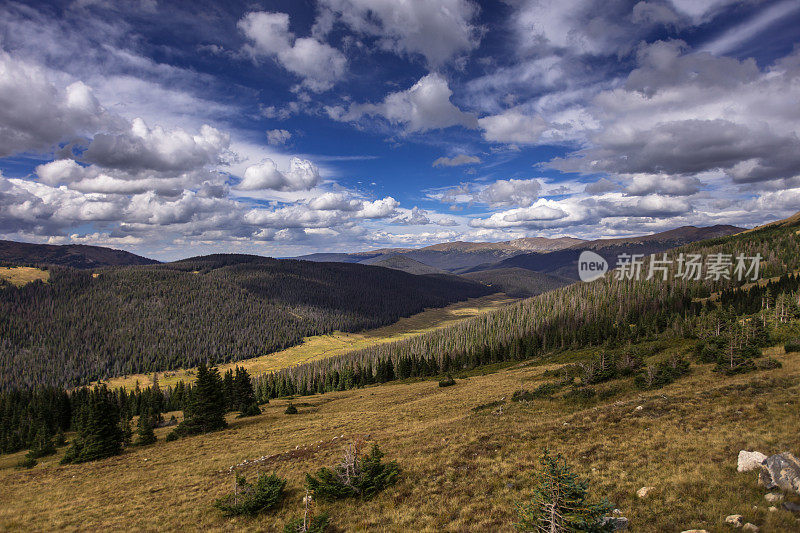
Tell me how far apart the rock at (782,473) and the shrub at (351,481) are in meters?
17.1

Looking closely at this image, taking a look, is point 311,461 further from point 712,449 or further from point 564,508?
point 712,449

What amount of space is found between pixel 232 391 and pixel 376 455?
7014cm

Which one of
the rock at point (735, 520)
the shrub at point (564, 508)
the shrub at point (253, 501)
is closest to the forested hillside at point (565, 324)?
the rock at point (735, 520)

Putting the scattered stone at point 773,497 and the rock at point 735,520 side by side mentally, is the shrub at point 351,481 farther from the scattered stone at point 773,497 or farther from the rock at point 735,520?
the scattered stone at point 773,497

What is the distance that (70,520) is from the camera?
23.5 m

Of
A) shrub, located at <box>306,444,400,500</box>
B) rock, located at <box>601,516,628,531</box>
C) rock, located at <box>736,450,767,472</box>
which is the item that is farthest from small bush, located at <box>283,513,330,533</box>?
rock, located at <box>736,450,767,472</box>

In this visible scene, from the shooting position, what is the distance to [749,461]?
14.3 meters

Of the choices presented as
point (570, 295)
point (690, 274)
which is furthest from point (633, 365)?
point (690, 274)

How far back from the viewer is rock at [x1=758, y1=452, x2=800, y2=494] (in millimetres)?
11547

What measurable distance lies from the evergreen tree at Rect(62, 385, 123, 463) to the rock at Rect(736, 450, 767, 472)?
6750cm

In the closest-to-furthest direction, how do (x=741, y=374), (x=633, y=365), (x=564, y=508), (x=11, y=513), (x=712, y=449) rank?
(x=564, y=508)
(x=712, y=449)
(x=11, y=513)
(x=741, y=374)
(x=633, y=365)

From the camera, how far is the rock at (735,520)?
1059 centimetres

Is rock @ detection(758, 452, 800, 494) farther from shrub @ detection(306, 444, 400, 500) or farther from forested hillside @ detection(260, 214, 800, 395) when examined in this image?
forested hillside @ detection(260, 214, 800, 395)

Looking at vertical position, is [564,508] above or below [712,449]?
above
